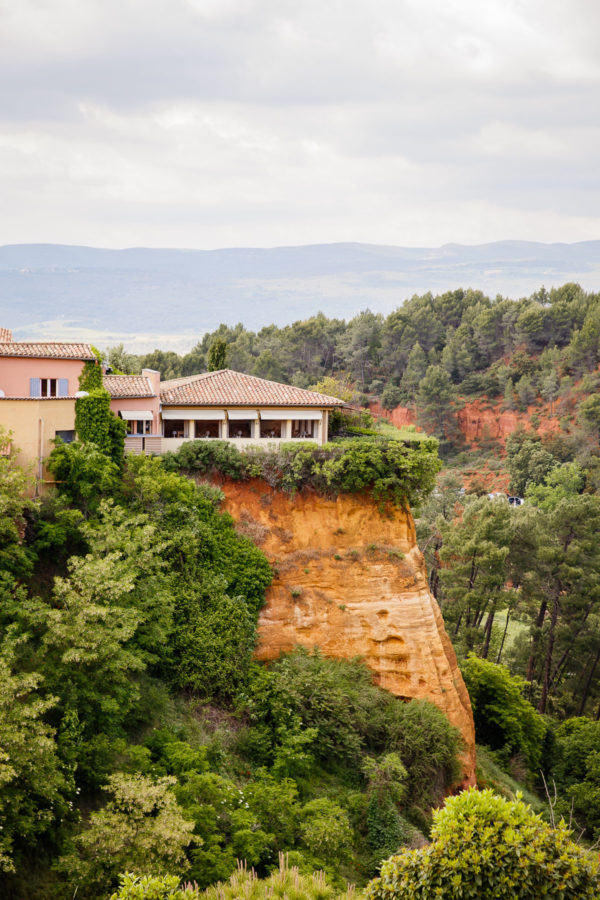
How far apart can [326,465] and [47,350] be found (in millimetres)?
10480

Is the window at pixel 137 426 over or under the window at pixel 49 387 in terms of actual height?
under

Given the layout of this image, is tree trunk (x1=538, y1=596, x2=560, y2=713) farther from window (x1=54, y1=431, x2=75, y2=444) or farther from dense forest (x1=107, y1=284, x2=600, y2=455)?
dense forest (x1=107, y1=284, x2=600, y2=455)

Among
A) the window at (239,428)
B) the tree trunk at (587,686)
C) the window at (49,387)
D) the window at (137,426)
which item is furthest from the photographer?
the tree trunk at (587,686)

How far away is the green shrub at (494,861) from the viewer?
32.0ft

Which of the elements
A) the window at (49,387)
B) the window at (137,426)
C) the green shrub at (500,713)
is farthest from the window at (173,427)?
the green shrub at (500,713)

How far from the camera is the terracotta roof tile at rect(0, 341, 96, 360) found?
23.8m

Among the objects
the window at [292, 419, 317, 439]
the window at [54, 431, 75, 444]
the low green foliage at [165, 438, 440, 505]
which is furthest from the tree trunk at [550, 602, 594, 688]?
the window at [54, 431, 75, 444]

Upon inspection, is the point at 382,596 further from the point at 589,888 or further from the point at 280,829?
the point at 589,888

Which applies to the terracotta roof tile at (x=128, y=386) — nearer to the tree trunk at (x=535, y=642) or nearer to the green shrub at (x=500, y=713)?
the green shrub at (x=500, y=713)

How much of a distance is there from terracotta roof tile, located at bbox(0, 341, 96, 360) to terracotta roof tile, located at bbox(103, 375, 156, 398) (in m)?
2.06

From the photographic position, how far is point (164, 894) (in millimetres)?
10992

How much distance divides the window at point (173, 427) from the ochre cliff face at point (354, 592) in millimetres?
4280

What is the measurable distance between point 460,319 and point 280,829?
82162 mm

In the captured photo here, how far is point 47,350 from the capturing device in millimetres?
24312
